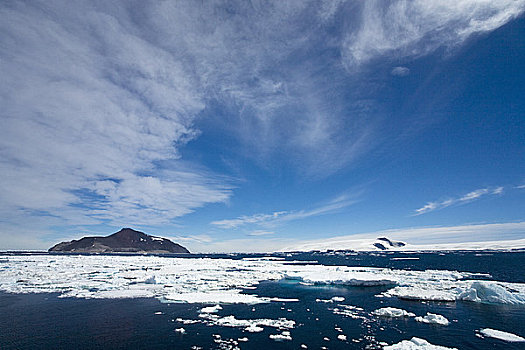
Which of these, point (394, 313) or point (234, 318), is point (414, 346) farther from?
point (234, 318)

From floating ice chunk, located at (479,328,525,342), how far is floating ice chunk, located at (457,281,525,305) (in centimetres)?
989

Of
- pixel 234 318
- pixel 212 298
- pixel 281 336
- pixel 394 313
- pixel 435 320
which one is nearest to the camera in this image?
pixel 281 336

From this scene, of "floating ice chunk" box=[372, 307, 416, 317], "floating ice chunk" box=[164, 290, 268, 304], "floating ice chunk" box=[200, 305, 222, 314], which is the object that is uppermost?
"floating ice chunk" box=[164, 290, 268, 304]

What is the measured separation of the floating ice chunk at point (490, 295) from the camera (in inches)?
937

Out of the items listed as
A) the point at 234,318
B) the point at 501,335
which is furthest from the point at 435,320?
the point at 234,318

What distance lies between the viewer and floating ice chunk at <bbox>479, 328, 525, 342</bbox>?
15023mm

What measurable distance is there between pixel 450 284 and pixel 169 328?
1295 inches

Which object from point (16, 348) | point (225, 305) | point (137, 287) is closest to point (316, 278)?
point (225, 305)

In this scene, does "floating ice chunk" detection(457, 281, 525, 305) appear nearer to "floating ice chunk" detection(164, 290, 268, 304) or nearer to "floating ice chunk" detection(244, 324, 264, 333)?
"floating ice chunk" detection(164, 290, 268, 304)

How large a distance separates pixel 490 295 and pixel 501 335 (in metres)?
11.1

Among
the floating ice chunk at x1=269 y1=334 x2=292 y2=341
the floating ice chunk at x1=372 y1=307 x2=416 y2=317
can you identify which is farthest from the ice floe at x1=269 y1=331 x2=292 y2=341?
the floating ice chunk at x1=372 y1=307 x2=416 y2=317

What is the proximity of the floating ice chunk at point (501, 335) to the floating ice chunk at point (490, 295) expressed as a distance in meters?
9.89

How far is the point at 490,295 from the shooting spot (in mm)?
24484

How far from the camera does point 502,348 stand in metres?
14.0
